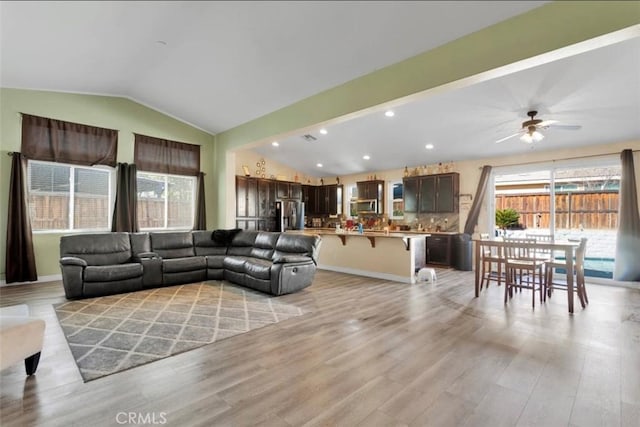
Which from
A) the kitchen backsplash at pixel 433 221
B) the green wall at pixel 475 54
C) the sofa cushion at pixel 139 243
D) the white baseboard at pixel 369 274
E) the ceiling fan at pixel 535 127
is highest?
the green wall at pixel 475 54

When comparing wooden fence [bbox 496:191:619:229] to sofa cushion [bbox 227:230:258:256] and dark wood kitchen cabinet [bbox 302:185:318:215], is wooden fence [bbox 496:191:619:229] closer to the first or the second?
dark wood kitchen cabinet [bbox 302:185:318:215]

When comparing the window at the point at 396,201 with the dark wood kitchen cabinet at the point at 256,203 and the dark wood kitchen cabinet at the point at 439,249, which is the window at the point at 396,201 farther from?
the dark wood kitchen cabinet at the point at 256,203

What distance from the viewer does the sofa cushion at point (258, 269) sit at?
4.69m

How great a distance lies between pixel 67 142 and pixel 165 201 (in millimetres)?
2116

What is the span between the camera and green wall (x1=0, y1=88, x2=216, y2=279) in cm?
526

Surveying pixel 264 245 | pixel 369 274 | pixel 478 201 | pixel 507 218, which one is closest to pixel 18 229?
pixel 264 245

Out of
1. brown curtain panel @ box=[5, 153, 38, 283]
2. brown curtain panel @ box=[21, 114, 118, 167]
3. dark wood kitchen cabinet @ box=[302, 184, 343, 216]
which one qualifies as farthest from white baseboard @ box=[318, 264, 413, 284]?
brown curtain panel @ box=[5, 153, 38, 283]

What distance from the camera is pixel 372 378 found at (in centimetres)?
230

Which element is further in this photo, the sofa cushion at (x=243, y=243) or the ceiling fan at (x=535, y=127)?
the sofa cushion at (x=243, y=243)

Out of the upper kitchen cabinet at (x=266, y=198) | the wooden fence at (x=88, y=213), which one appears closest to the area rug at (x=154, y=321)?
the wooden fence at (x=88, y=213)

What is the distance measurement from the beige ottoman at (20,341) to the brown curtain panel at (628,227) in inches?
322

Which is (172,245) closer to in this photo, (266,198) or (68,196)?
(68,196)

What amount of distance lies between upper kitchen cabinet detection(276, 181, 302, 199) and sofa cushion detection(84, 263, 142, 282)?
4.73 m

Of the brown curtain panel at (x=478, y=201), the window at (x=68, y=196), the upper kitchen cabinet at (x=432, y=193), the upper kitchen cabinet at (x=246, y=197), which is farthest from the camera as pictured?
the upper kitchen cabinet at (x=246, y=197)
